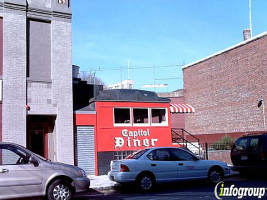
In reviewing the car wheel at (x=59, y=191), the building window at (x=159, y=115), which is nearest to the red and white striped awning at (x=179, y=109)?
the building window at (x=159, y=115)

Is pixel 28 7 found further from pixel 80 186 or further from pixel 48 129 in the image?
pixel 80 186

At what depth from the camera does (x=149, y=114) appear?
58.9 feet

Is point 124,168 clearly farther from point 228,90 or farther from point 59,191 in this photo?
point 228,90

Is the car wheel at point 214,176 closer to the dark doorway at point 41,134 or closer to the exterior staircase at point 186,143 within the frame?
the exterior staircase at point 186,143

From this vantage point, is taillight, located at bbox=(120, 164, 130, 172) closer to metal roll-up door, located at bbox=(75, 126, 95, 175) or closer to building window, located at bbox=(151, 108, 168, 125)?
metal roll-up door, located at bbox=(75, 126, 95, 175)

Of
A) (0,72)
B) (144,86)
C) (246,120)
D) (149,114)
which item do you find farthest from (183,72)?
(0,72)

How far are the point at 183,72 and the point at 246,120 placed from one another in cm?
976

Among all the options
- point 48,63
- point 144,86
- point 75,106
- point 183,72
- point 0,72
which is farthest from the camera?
point 144,86

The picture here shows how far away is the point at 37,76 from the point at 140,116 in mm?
5428

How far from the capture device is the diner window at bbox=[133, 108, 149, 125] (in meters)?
17.7

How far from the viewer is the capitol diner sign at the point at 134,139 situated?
1695 centimetres

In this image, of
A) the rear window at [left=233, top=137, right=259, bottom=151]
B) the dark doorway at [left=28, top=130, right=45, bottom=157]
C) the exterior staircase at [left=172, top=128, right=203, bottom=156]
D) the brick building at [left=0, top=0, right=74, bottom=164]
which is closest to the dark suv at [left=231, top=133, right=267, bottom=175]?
the rear window at [left=233, top=137, right=259, bottom=151]

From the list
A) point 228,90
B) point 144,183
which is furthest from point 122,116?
point 228,90

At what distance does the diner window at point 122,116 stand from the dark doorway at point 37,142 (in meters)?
3.54
